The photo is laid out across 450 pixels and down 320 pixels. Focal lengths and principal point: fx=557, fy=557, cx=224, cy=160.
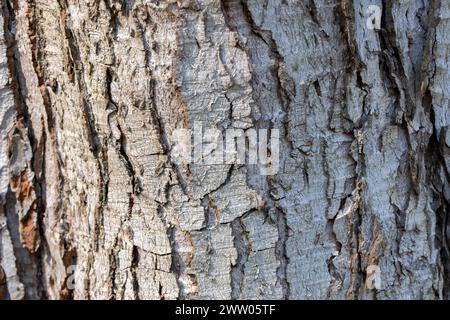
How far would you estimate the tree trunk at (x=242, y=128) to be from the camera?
1088 millimetres

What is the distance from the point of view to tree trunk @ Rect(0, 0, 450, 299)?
3.57 ft

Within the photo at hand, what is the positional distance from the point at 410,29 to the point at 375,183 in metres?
0.34

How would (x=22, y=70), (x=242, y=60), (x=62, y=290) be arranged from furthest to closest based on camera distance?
(x=62, y=290)
(x=22, y=70)
(x=242, y=60)

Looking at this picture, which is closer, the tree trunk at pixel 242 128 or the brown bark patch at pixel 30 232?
the tree trunk at pixel 242 128

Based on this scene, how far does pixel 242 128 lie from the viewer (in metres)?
1.12

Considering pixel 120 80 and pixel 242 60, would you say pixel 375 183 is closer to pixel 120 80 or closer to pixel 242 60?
pixel 242 60

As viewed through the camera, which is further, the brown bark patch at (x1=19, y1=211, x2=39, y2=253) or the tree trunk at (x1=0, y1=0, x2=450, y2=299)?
the brown bark patch at (x1=19, y1=211, x2=39, y2=253)

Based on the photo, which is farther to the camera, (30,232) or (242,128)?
(30,232)

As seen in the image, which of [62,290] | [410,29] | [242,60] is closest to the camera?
[242,60]

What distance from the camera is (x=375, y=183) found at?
4.05ft

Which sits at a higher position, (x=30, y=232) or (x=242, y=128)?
(x=242, y=128)

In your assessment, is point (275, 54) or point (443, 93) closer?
point (275, 54)
